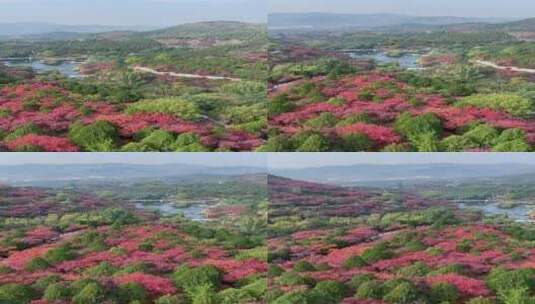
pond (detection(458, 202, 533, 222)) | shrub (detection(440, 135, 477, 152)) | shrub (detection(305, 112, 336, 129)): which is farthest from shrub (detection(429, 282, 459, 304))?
shrub (detection(305, 112, 336, 129))

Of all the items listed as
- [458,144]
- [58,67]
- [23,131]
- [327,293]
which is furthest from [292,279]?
[58,67]

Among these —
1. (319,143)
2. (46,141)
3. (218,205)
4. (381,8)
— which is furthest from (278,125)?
(46,141)

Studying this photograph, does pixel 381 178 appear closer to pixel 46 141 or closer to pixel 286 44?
pixel 286 44

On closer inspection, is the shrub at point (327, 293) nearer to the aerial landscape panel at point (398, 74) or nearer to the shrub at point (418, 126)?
the aerial landscape panel at point (398, 74)

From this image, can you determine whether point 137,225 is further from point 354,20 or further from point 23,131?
point 354,20

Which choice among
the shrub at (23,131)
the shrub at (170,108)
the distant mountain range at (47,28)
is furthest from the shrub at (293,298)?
the distant mountain range at (47,28)

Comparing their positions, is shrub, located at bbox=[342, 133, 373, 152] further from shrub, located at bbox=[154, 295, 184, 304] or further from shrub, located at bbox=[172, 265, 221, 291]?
shrub, located at bbox=[154, 295, 184, 304]
